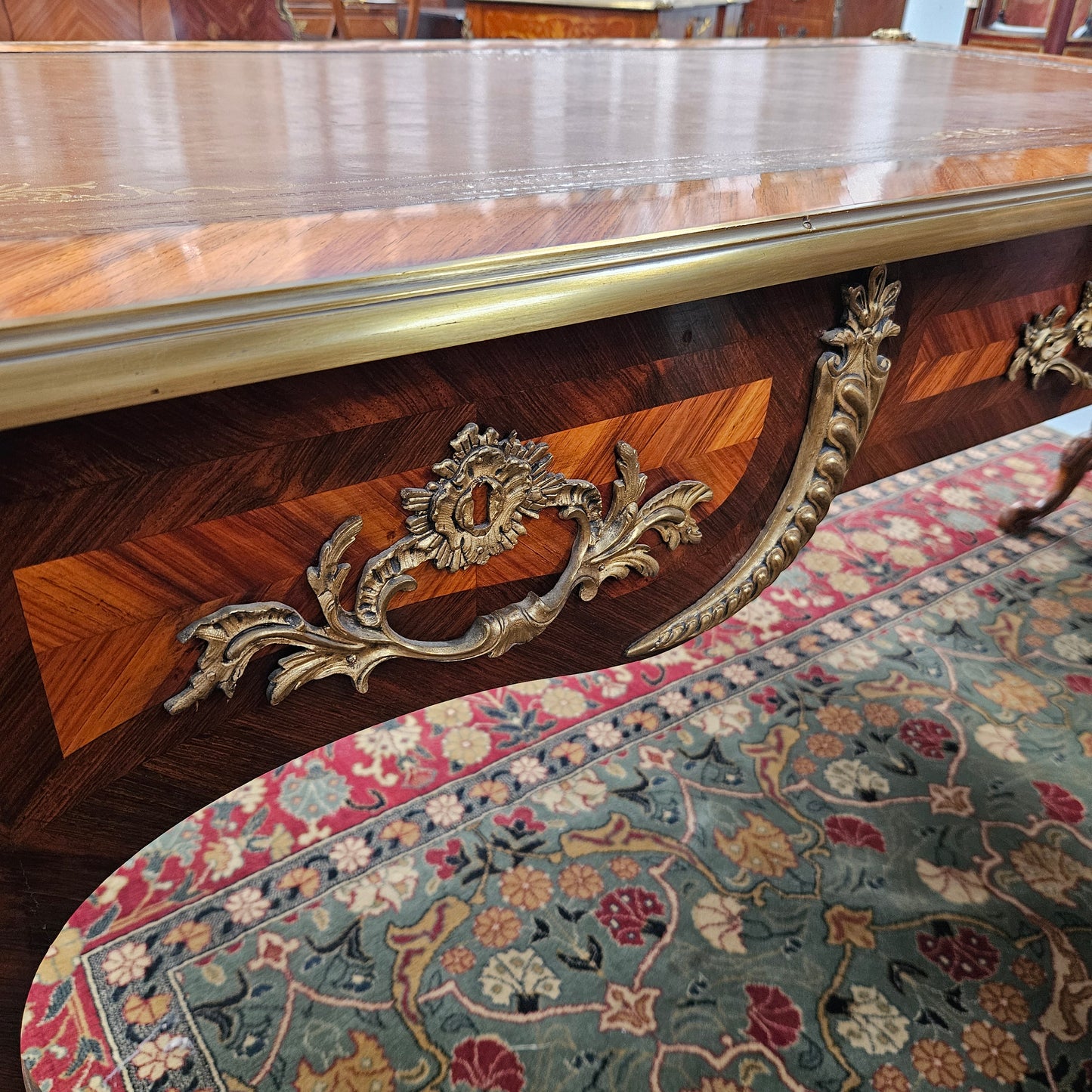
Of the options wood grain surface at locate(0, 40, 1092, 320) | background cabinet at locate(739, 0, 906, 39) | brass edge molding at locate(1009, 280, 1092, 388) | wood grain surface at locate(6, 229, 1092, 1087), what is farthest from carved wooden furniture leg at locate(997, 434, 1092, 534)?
background cabinet at locate(739, 0, 906, 39)

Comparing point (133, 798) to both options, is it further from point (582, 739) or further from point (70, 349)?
point (582, 739)

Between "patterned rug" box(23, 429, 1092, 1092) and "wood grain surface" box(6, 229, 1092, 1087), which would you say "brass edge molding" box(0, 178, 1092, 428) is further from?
"patterned rug" box(23, 429, 1092, 1092)

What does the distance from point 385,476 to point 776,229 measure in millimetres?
191

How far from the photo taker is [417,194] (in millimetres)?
389

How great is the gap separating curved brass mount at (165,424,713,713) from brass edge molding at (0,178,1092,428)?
2.4 inches

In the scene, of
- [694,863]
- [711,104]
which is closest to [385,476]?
[711,104]

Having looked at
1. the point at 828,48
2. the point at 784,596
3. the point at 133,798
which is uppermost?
the point at 828,48

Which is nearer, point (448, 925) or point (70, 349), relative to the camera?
point (70, 349)

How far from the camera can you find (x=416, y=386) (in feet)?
1.10

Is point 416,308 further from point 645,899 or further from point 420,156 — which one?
point 645,899

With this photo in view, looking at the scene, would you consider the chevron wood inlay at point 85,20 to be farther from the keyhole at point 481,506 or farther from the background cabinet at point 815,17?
the keyhole at point 481,506

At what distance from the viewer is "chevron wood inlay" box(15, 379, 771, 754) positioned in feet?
1.00

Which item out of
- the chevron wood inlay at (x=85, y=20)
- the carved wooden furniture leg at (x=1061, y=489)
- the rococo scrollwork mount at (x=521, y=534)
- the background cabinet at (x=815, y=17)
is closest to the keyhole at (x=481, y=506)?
the rococo scrollwork mount at (x=521, y=534)

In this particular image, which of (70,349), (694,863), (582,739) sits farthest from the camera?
(582,739)
